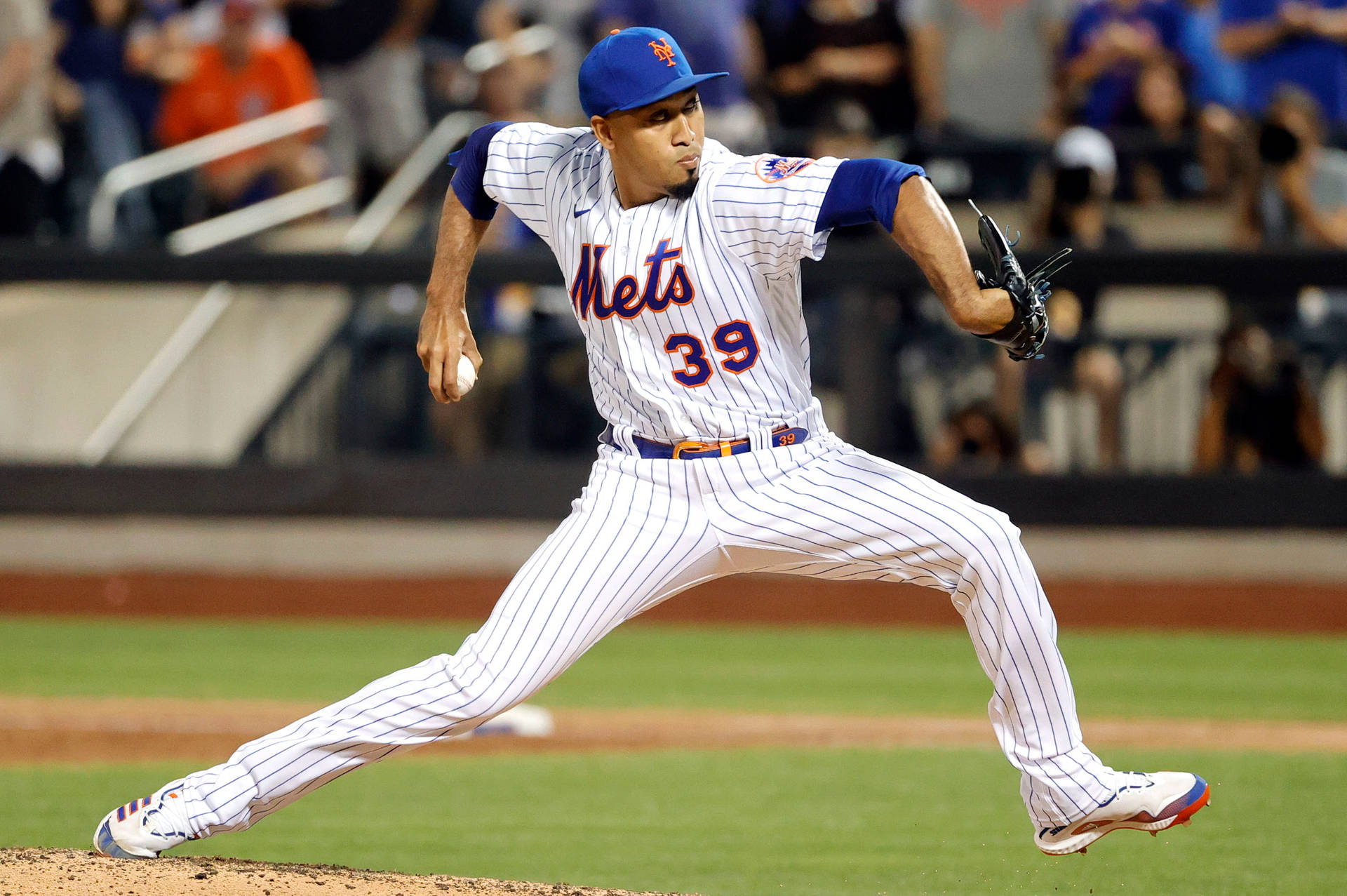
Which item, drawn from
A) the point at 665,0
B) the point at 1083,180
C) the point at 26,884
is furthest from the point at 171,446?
the point at 26,884

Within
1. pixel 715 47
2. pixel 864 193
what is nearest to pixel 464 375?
pixel 864 193

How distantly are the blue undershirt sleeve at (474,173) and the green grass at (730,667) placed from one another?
12.1 feet

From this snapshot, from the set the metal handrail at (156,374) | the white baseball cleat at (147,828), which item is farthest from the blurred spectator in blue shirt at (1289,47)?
the white baseball cleat at (147,828)

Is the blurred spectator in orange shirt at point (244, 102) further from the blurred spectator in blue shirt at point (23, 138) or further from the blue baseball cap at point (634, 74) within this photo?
the blue baseball cap at point (634, 74)

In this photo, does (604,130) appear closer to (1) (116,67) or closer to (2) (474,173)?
(2) (474,173)

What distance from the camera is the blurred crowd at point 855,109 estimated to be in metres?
9.33

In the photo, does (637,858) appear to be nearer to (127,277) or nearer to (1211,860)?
(1211,860)

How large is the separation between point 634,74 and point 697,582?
1.08 m

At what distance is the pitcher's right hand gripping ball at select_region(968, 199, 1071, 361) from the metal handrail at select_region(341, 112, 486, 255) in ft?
24.6

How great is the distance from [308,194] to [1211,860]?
7.79m

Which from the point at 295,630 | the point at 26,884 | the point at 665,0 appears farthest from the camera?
the point at 665,0

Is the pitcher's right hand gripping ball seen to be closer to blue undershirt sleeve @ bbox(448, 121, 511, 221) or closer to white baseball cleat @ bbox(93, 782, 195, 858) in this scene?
blue undershirt sleeve @ bbox(448, 121, 511, 221)

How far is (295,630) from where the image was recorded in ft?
31.3

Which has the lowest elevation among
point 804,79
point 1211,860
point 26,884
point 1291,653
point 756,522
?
point 1291,653
